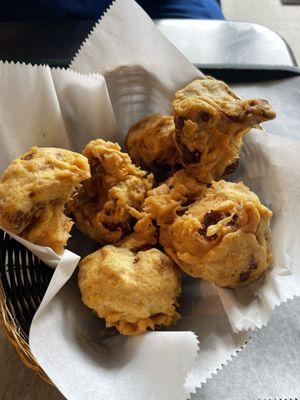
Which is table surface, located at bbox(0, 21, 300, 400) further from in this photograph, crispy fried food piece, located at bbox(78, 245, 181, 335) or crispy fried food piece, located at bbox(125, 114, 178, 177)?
crispy fried food piece, located at bbox(125, 114, 178, 177)

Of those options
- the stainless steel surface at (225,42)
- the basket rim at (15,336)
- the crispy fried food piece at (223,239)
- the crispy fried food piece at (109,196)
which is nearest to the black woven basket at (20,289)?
the basket rim at (15,336)

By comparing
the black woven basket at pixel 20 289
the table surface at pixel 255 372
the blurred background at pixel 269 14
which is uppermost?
the black woven basket at pixel 20 289

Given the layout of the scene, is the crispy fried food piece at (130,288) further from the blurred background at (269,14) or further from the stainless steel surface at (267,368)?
the blurred background at (269,14)

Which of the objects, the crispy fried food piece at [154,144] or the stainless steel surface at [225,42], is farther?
the stainless steel surface at [225,42]

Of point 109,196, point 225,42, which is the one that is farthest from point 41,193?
point 225,42

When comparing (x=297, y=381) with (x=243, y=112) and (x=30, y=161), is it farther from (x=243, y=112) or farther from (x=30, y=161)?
(x=30, y=161)

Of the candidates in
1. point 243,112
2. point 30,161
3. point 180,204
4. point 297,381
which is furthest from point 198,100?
point 297,381

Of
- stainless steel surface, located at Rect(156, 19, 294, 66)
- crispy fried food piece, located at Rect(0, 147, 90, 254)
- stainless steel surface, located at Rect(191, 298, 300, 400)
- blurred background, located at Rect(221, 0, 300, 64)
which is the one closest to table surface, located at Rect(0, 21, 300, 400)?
stainless steel surface, located at Rect(191, 298, 300, 400)
